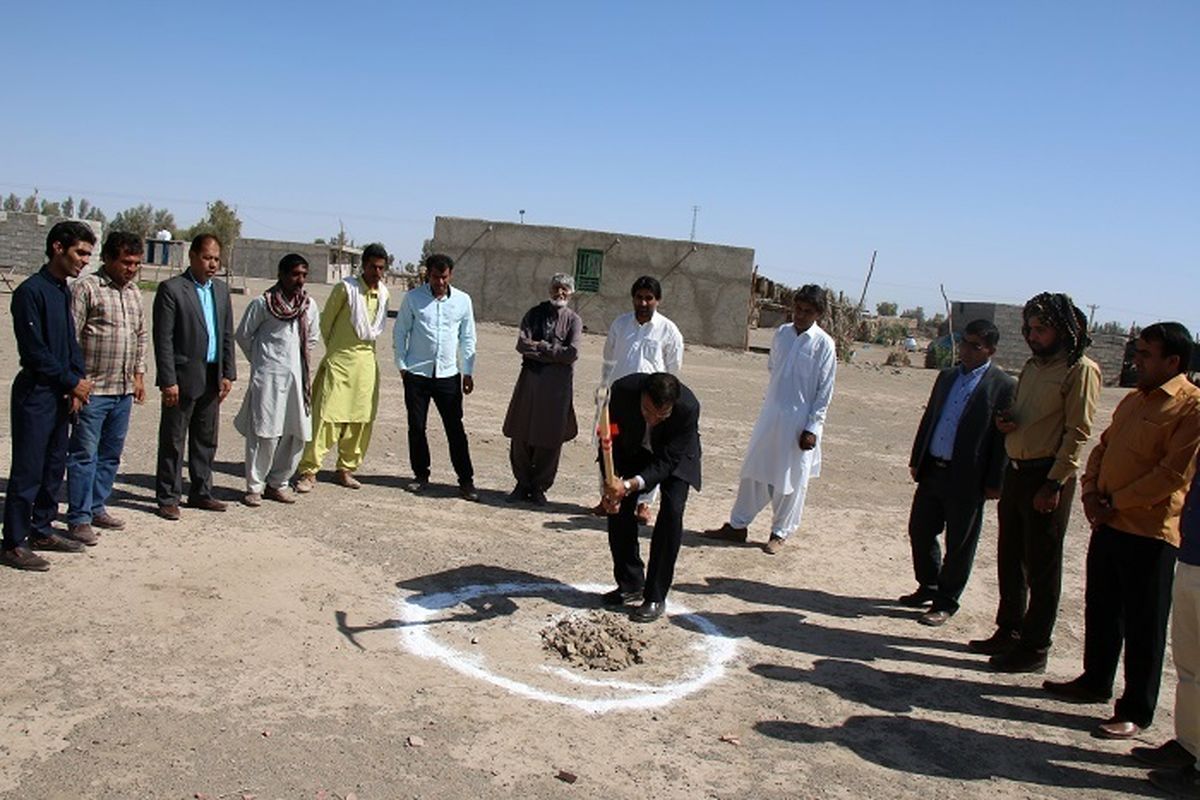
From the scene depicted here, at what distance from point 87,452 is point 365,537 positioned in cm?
171

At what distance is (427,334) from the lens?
768 cm

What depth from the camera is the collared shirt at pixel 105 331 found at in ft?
18.5

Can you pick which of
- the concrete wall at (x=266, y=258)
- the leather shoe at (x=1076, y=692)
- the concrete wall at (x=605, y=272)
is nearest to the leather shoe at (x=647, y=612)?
the leather shoe at (x=1076, y=692)

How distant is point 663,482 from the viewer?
5461 millimetres

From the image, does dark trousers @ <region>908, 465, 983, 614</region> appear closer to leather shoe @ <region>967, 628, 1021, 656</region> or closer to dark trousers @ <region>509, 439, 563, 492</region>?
leather shoe @ <region>967, 628, 1021, 656</region>

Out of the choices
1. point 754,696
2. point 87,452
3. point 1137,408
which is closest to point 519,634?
point 754,696

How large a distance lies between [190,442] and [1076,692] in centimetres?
546

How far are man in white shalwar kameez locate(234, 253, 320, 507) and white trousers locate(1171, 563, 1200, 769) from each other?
5.30 metres

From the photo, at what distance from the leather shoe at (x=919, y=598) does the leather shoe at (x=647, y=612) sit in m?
1.72

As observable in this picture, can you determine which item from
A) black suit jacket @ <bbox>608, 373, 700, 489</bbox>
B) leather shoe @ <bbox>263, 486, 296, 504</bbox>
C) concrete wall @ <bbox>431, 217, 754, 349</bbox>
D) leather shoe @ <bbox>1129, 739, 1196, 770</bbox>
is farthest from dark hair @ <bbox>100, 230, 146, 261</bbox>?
concrete wall @ <bbox>431, 217, 754, 349</bbox>

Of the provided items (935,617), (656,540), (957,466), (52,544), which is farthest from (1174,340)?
(52,544)

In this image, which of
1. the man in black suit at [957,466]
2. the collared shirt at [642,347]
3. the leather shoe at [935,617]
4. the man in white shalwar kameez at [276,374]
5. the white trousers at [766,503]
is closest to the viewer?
the man in black suit at [957,466]

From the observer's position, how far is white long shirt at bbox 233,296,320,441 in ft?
22.2

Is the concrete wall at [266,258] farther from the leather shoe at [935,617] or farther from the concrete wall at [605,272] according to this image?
the leather shoe at [935,617]
